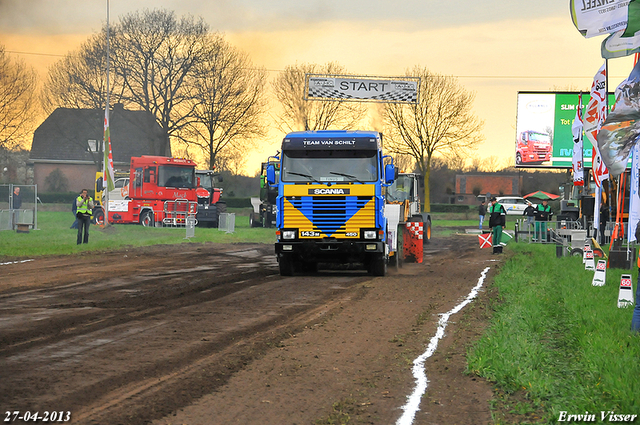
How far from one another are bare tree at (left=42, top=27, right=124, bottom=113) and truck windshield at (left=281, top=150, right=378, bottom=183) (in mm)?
37485

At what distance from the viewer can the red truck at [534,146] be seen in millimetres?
42875

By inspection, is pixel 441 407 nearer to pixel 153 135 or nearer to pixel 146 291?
pixel 146 291

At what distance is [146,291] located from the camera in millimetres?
13133

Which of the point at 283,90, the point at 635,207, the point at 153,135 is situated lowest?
the point at 635,207

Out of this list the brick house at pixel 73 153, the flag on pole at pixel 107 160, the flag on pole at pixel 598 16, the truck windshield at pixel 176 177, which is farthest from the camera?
the brick house at pixel 73 153

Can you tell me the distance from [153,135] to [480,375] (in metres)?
49.4

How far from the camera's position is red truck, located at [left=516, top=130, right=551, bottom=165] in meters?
42.9

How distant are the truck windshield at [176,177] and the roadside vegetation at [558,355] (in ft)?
88.1

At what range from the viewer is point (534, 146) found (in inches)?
1698

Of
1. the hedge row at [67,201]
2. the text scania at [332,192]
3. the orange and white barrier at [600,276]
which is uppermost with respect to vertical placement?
the text scania at [332,192]

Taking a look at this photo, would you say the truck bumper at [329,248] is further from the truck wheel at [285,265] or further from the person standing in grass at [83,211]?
the person standing in grass at [83,211]

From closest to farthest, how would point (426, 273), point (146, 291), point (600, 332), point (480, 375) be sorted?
point (480, 375) → point (600, 332) → point (146, 291) → point (426, 273)

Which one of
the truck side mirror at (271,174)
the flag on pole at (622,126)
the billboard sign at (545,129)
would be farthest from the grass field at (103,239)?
the billboard sign at (545,129)

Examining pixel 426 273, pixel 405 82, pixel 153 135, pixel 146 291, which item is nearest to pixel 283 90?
pixel 153 135
